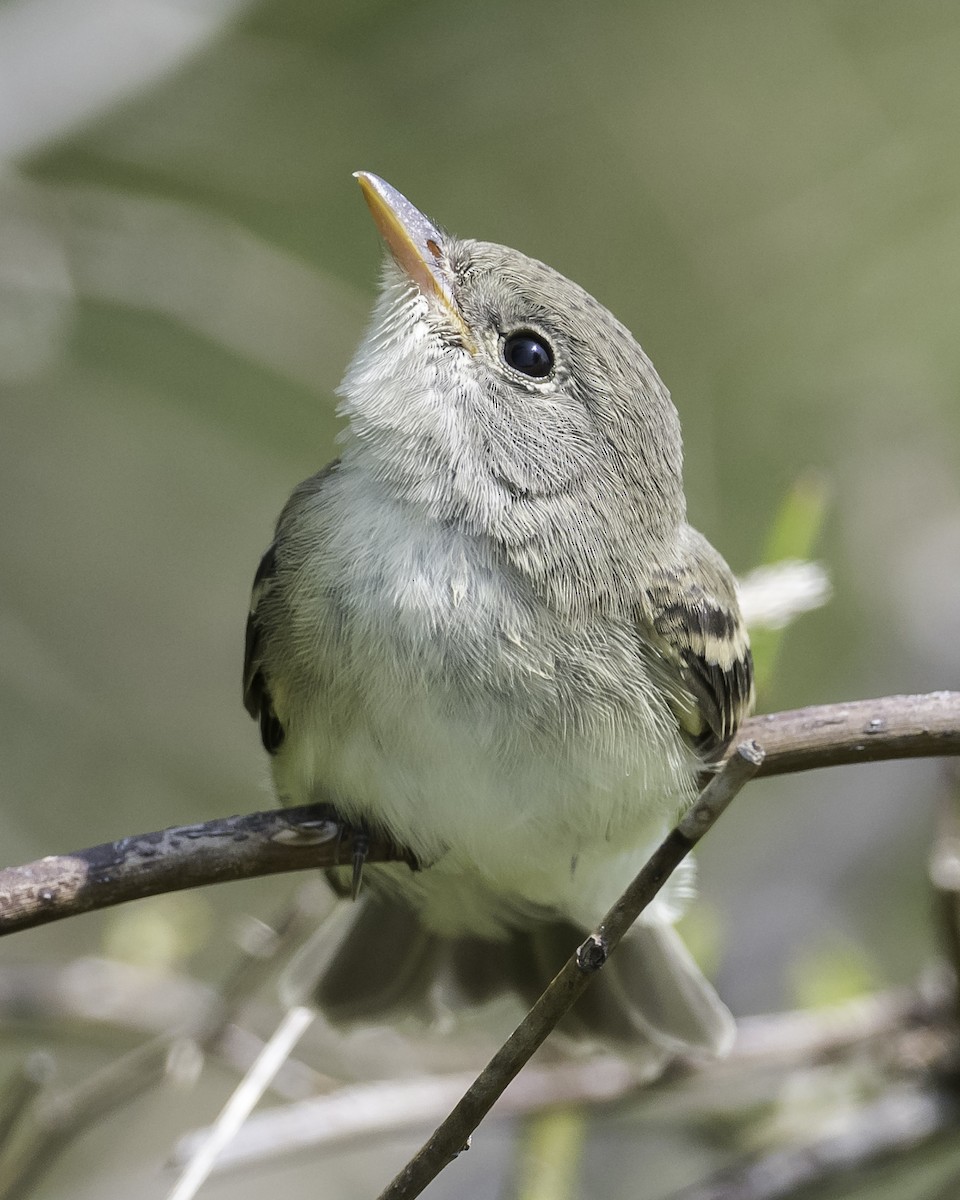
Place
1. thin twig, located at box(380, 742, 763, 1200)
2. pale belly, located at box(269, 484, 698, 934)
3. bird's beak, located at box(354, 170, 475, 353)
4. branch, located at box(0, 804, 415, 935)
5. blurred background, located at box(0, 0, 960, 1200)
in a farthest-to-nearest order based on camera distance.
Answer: blurred background, located at box(0, 0, 960, 1200)
bird's beak, located at box(354, 170, 475, 353)
pale belly, located at box(269, 484, 698, 934)
branch, located at box(0, 804, 415, 935)
thin twig, located at box(380, 742, 763, 1200)

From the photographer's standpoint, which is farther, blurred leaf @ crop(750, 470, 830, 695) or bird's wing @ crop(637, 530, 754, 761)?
blurred leaf @ crop(750, 470, 830, 695)

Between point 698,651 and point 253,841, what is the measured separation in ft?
3.64

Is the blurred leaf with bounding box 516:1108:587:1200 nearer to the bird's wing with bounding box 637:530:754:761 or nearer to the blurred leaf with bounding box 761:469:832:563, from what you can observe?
the bird's wing with bounding box 637:530:754:761

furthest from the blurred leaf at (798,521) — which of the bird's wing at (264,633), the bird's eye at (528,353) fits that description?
the bird's wing at (264,633)

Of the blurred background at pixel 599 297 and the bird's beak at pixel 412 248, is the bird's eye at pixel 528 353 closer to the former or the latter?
the bird's beak at pixel 412 248

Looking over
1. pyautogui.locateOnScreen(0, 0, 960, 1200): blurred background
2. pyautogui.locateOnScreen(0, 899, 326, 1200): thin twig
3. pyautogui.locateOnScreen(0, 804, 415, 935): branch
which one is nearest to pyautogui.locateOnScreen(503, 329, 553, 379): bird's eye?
pyautogui.locateOnScreen(0, 804, 415, 935): branch

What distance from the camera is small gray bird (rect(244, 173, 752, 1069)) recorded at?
2.86m

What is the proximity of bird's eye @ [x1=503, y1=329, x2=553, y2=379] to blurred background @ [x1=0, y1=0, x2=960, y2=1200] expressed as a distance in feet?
6.88

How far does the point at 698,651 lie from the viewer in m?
3.14

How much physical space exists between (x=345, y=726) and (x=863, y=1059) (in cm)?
187

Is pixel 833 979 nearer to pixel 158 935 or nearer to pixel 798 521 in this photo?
pixel 798 521

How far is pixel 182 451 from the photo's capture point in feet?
22.2

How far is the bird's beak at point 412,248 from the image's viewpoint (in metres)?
3.20

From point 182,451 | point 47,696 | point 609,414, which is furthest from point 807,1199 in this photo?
point 182,451
